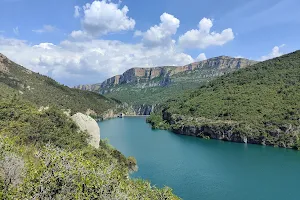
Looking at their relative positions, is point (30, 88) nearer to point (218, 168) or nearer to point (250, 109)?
point (250, 109)

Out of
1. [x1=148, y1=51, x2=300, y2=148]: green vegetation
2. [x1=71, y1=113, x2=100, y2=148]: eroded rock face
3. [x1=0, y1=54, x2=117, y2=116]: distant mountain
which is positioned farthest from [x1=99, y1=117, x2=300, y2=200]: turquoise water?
[x1=0, y1=54, x2=117, y2=116]: distant mountain

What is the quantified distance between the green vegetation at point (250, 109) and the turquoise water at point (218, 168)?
6.56 m

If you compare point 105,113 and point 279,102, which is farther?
point 105,113

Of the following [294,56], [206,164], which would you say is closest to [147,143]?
[206,164]

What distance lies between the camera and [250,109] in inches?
4139

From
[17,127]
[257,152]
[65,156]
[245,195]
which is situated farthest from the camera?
[257,152]

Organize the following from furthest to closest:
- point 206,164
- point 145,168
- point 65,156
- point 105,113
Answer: point 105,113 < point 206,164 < point 145,168 < point 65,156

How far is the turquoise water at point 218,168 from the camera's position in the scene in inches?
1839

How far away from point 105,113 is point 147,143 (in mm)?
108296

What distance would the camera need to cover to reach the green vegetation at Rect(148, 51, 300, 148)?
89.8 m

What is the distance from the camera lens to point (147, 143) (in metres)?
92.0

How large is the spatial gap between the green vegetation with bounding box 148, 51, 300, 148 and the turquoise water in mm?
6564

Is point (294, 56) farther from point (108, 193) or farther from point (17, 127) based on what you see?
point (108, 193)

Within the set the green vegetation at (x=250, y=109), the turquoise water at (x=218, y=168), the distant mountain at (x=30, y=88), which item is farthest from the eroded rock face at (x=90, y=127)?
the green vegetation at (x=250, y=109)
